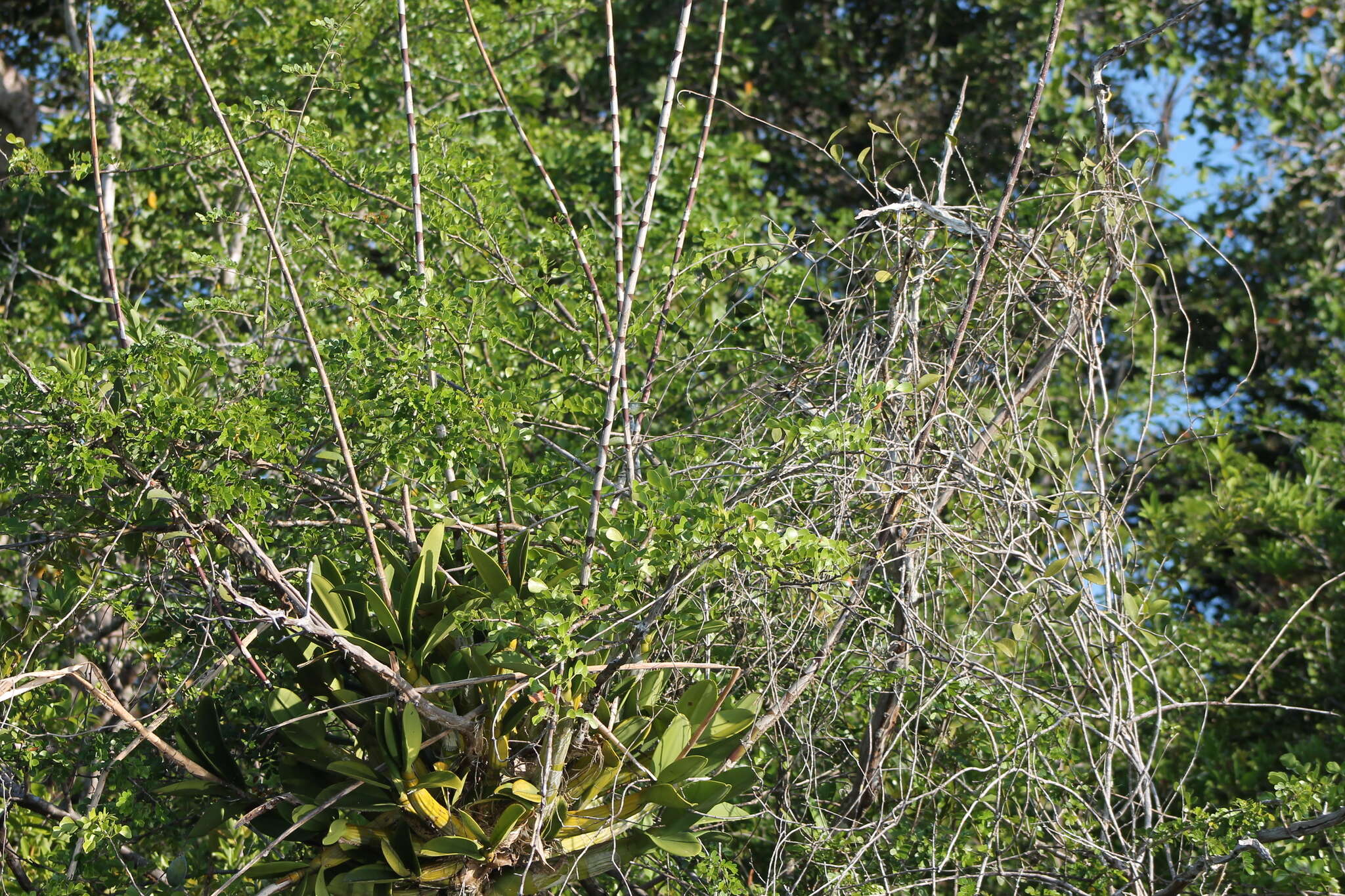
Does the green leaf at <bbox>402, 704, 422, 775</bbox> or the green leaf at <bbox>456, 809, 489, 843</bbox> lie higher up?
the green leaf at <bbox>402, 704, 422, 775</bbox>

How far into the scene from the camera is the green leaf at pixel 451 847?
2.07m

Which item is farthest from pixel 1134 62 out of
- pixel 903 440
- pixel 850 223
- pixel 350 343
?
pixel 350 343

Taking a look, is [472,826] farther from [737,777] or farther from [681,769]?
[737,777]

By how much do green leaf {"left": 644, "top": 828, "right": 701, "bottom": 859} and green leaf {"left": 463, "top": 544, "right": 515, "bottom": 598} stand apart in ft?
1.64

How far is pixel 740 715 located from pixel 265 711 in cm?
103

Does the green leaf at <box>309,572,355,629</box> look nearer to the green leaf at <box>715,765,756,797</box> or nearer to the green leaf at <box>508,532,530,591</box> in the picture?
the green leaf at <box>508,532,530,591</box>

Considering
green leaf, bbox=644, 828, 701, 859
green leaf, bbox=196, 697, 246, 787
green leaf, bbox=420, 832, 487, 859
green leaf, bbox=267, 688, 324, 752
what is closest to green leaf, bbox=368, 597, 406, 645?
green leaf, bbox=267, 688, 324, 752

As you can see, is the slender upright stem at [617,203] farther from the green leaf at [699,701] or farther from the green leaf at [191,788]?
the green leaf at [191,788]

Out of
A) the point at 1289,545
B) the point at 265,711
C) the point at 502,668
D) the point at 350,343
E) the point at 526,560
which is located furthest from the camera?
the point at 1289,545

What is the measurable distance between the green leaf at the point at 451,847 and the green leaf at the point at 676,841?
1.06 feet

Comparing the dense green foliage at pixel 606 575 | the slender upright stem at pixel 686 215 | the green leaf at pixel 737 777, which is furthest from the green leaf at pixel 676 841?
the slender upright stem at pixel 686 215

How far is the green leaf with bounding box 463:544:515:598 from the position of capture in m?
2.18

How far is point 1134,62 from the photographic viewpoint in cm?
642

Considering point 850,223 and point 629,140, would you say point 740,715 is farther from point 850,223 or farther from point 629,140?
point 629,140
